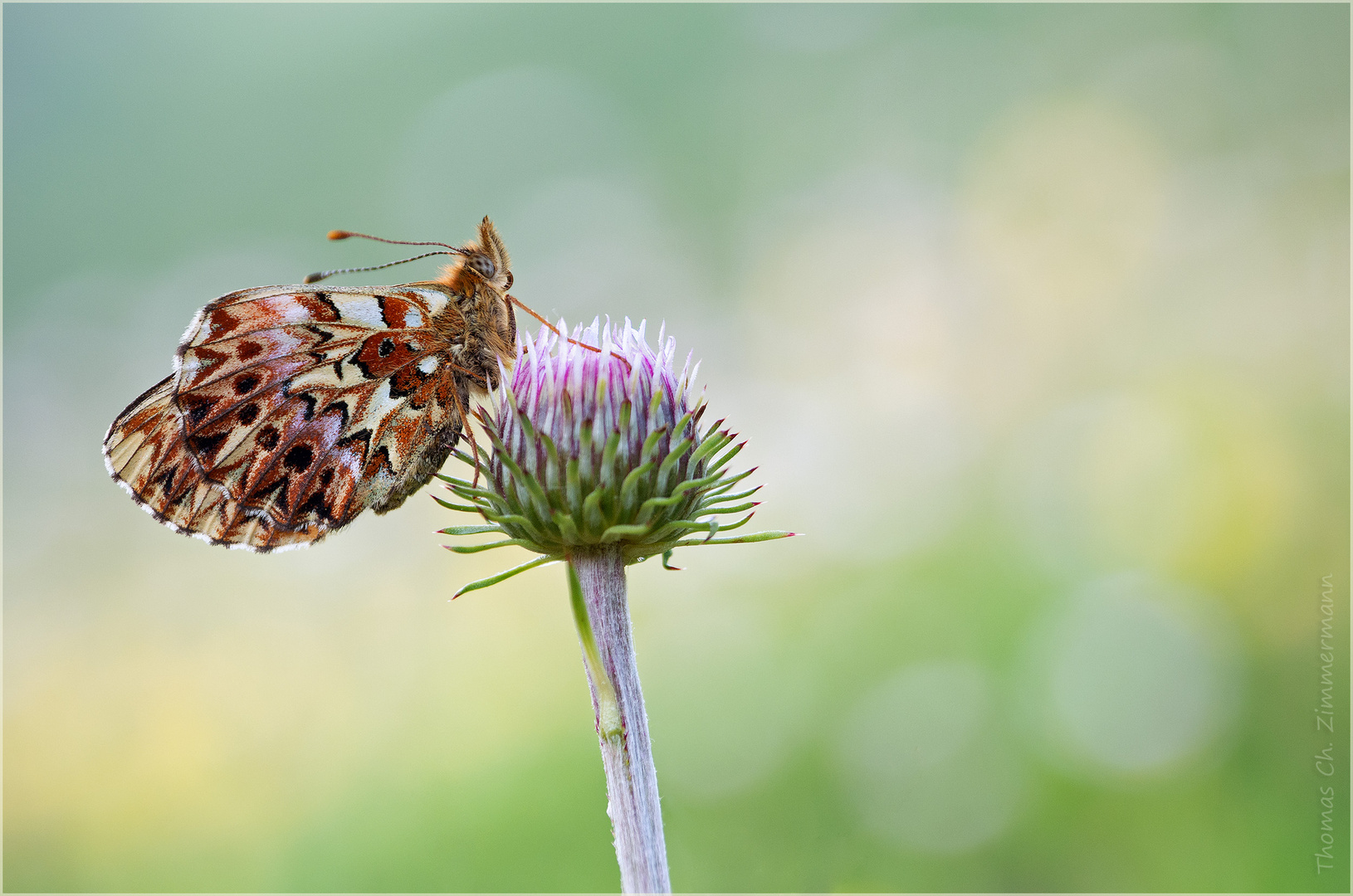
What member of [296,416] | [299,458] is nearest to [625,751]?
[299,458]

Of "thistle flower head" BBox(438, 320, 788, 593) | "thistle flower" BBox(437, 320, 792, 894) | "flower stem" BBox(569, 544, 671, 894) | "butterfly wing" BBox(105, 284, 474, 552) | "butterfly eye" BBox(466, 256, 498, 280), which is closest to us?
"flower stem" BBox(569, 544, 671, 894)

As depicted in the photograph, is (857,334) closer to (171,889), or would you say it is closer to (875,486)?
(875,486)

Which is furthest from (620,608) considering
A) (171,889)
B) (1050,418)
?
(1050,418)

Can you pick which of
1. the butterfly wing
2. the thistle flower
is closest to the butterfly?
the butterfly wing

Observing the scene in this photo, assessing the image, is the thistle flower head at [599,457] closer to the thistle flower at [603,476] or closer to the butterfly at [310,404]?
the thistle flower at [603,476]

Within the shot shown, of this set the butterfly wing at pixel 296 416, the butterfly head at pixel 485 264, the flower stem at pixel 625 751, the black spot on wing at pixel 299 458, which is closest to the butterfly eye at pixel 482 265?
the butterfly head at pixel 485 264

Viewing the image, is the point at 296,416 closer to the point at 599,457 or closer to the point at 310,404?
the point at 310,404

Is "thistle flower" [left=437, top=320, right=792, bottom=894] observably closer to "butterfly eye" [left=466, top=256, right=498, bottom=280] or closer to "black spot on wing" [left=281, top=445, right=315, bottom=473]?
"butterfly eye" [left=466, top=256, right=498, bottom=280]
